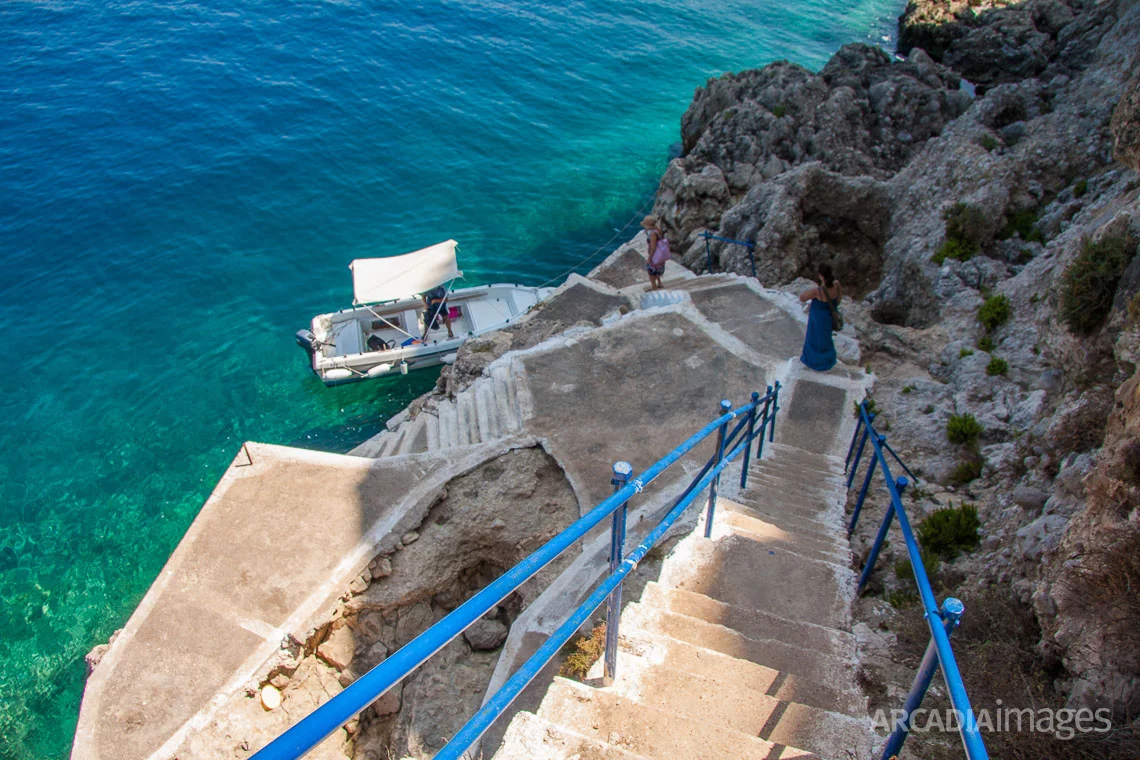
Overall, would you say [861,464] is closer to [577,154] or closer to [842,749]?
[842,749]

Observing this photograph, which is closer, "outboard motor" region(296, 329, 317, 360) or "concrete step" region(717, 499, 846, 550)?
"concrete step" region(717, 499, 846, 550)

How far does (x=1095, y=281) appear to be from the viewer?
26.6ft

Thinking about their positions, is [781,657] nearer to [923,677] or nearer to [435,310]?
[923,677]

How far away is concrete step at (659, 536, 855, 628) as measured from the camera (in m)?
5.57

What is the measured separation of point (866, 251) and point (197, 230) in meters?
22.0

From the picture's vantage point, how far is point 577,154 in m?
30.0

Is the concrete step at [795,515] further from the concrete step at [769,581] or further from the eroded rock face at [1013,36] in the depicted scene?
the eroded rock face at [1013,36]

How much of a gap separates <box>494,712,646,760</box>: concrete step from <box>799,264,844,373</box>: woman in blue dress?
832cm

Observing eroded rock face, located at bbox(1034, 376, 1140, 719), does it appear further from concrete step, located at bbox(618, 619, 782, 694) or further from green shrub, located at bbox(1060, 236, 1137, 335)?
green shrub, located at bbox(1060, 236, 1137, 335)

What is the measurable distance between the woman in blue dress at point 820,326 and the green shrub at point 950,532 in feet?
13.6

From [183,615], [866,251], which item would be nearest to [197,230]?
[183,615]

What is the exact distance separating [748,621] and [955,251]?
36.4ft

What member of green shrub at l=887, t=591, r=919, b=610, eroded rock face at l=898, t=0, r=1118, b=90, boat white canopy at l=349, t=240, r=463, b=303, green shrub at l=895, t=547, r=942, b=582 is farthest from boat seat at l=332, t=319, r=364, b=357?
eroded rock face at l=898, t=0, r=1118, b=90

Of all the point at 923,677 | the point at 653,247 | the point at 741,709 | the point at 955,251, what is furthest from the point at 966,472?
the point at 653,247
